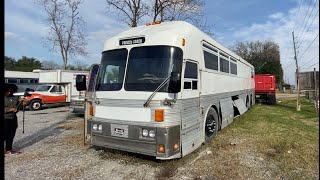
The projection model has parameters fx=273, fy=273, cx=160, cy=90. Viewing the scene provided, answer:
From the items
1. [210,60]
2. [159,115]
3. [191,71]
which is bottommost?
[159,115]

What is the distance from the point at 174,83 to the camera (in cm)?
548

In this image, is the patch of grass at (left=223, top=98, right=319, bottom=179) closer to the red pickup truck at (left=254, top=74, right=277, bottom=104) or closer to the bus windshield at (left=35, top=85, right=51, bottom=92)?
the red pickup truck at (left=254, top=74, right=277, bottom=104)

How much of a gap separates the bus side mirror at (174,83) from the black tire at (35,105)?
1671 centimetres

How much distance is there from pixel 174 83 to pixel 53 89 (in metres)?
17.2

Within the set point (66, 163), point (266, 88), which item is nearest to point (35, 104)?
point (66, 163)

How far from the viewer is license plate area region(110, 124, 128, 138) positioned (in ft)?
19.7

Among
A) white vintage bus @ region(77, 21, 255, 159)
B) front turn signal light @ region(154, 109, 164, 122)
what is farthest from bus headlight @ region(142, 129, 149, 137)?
front turn signal light @ region(154, 109, 164, 122)

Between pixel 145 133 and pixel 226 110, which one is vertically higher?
pixel 226 110

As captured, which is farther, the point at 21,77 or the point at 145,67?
the point at 21,77

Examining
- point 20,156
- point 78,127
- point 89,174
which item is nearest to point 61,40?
point 78,127

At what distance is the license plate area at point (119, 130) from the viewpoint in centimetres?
602

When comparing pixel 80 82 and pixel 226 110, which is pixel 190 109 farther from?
pixel 226 110

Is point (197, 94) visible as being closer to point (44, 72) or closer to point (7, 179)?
point (7, 179)

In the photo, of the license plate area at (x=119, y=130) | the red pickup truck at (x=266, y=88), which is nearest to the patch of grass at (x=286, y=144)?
the license plate area at (x=119, y=130)
